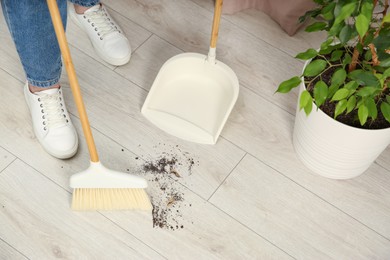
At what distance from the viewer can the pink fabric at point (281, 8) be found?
1578 millimetres

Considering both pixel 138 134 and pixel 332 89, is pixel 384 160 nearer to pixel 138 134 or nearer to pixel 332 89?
pixel 332 89

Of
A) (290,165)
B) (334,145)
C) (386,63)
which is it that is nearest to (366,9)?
(386,63)

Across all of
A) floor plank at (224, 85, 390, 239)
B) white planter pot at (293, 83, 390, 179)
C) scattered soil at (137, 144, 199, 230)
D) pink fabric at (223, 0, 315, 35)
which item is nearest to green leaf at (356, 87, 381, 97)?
white planter pot at (293, 83, 390, 179)

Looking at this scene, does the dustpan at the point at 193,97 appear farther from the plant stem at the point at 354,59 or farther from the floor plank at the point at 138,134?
the plant stem at the point at 354,59

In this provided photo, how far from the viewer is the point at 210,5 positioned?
67.0 inches

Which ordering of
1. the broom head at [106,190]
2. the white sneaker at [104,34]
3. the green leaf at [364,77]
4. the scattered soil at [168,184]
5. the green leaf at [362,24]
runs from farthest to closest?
the white sneaker at [104,34], the scattered soil at [168,184], the broom head at [106,190], the green leaf at [364,77], the green leaf at [362,24]

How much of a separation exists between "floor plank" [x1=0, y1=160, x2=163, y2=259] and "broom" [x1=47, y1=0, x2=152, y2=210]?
0.04 metres

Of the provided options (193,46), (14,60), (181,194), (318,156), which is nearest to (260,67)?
(193,46)

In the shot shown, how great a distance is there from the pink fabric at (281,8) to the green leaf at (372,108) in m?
0.54

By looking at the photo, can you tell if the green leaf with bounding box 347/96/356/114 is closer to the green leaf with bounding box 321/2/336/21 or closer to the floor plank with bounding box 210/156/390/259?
the green leaf with bounding box 321/2/336/21

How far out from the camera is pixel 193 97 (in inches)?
57.4

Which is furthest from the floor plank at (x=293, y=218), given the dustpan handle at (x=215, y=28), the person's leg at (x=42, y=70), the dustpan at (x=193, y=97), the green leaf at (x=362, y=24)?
the green leaf at (x=362, y=24)

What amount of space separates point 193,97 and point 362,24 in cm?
59

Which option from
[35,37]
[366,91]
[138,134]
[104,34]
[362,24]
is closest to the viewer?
[362,24]
